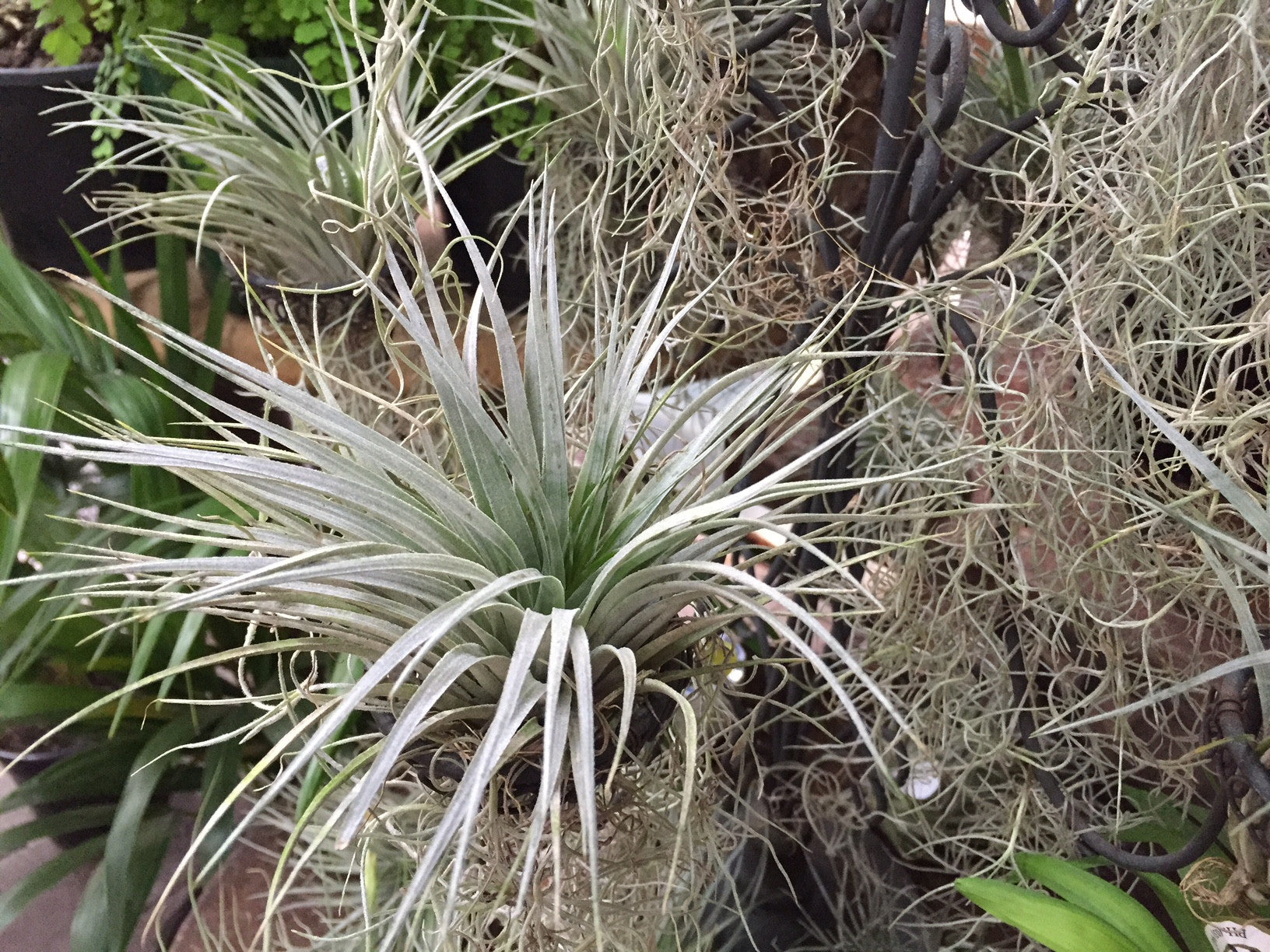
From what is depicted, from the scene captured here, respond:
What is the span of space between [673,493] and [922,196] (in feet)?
0.83

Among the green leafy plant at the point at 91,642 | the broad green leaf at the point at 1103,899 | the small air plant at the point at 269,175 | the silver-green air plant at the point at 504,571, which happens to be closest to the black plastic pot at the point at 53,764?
the green leafy plant at the point at 91,642

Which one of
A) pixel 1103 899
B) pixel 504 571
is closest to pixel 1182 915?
pixel 1103 899

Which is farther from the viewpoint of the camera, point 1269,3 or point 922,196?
point 922,196

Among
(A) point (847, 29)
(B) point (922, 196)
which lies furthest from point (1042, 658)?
(A) point (847, 29)

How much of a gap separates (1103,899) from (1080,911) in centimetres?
3

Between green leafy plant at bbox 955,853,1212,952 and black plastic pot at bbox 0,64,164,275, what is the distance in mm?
1180

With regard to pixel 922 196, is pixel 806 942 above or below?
below

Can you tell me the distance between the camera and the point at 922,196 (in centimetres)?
59

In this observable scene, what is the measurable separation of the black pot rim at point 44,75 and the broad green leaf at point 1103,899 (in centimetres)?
127

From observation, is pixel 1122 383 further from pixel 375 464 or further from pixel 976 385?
pixel 375 464

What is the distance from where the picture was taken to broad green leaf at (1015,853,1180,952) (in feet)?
1.82

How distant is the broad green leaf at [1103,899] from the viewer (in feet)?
→ 1.82

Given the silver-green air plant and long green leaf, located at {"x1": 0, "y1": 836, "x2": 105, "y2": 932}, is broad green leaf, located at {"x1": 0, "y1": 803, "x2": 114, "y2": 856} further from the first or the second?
the silver-green air plant

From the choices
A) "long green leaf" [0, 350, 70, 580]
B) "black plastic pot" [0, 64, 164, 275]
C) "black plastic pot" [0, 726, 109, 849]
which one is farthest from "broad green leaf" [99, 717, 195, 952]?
"black plastic pot" [0, 64, 164, 275]
